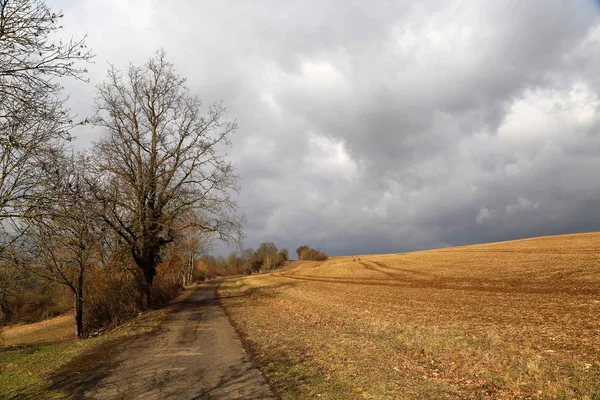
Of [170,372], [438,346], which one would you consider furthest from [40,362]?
[438,346]

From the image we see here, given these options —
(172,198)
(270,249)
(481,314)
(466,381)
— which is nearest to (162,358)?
(466,381)

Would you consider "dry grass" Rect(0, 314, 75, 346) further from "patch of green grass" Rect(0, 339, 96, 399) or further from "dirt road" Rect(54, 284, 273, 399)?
"dirt road" Rect(54, 284, 273, 399)

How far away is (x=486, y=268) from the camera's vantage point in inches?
1305

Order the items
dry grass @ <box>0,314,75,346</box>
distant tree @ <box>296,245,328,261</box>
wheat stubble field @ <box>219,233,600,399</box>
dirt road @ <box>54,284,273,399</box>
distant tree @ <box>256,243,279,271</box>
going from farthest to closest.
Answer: distant tree @ <box>296,245,328,261</box> < distant tree @ <box>256,243,279,271</box> < dry grass @ <box>0,314,75,346</box> < dirt road @ <box>54,284,273,399</box> < wheat stubble field @ <box>219,233,600,399</box>

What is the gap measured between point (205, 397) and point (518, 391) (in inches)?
223

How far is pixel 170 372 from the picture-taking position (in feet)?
27.1

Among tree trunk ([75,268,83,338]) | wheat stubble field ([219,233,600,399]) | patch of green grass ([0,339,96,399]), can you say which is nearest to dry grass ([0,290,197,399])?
patch of green grass ([0,339,96,399])

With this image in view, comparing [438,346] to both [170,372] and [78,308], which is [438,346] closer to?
[170,372]

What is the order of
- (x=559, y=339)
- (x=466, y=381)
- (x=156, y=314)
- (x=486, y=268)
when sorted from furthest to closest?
(x=486, y=268), (x=156, y=314), (x=559, y=339), (x=466, y=381)

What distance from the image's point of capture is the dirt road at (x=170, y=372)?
6832mm

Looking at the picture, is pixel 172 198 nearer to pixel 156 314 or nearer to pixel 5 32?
pixel 156 314

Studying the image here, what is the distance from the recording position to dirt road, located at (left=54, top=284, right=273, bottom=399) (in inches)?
269

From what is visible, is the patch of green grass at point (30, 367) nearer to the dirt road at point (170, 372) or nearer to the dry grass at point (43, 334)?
the dirt road at point (170, 372)

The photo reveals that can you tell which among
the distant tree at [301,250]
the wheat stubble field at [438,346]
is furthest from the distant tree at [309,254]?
the wheat stubble field at [438,346]
